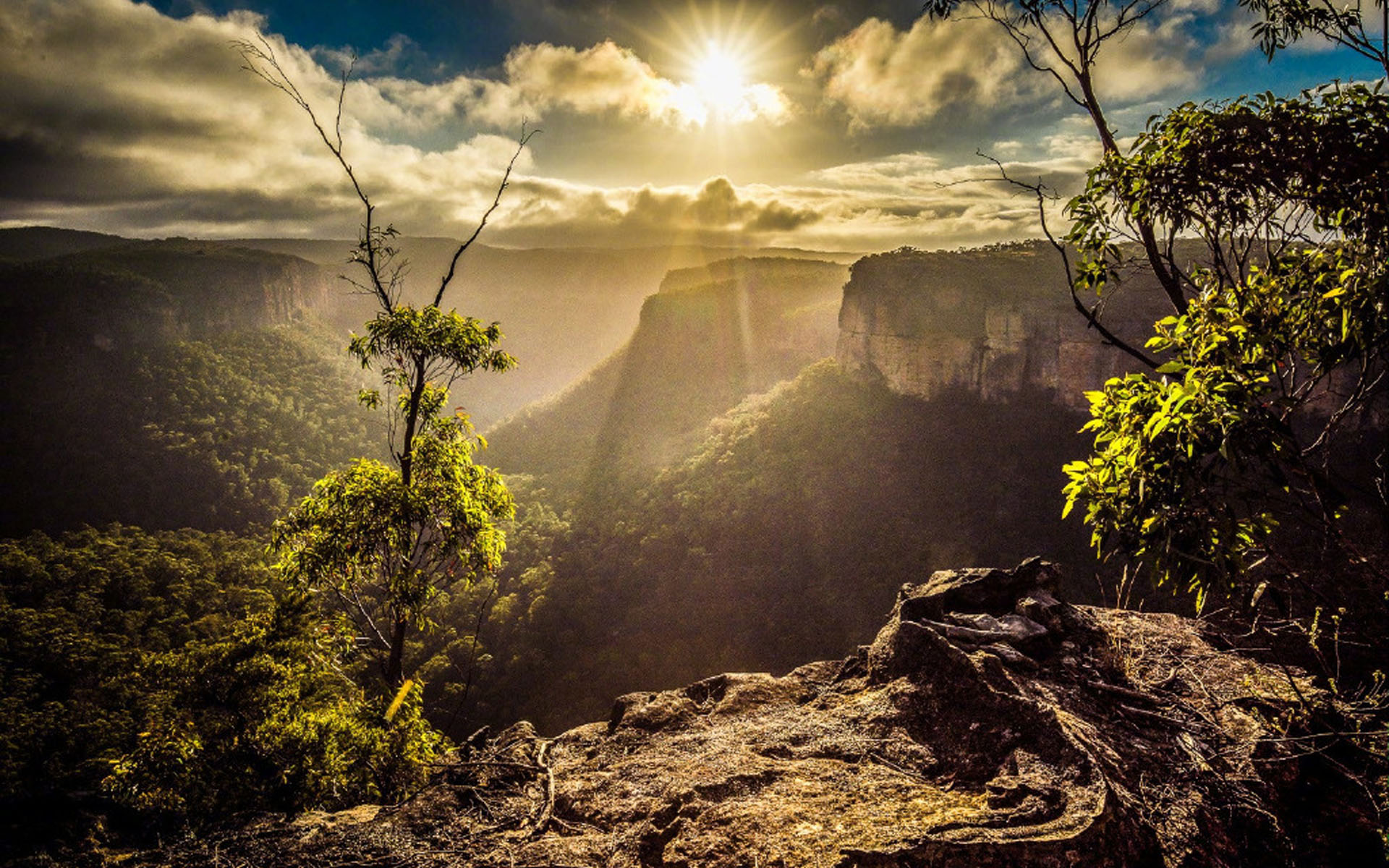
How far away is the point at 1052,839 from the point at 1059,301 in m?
48.8

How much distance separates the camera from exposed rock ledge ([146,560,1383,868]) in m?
3.57

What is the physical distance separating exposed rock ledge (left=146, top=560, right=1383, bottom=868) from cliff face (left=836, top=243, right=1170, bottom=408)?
131ft

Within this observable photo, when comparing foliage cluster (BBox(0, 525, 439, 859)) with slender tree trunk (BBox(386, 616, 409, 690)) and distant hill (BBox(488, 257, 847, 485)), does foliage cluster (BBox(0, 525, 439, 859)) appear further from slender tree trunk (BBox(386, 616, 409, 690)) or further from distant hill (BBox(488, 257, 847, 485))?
distant hill (BBox(488, 257, 847, 485))

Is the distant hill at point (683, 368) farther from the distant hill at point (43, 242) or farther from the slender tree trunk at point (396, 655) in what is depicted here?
the distant hill at point (43, 242)

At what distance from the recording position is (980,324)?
47.7 metres

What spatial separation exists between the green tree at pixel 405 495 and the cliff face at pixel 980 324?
41437 millimetres

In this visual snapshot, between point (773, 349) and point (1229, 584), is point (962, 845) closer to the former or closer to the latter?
point (1229, 584)

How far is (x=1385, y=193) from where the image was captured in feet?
11.5

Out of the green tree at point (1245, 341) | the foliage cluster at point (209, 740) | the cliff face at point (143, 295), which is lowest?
the foliage cluster at point (209, 740)

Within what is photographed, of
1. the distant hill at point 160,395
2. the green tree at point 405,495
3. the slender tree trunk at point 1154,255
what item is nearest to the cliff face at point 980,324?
the slender tree trunk at point 1154,255

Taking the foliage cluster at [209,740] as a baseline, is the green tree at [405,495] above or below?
above

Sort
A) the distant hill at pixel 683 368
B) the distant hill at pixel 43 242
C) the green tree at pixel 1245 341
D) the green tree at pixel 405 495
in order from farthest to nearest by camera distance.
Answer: the distant hill at pixel 43 242 → the distant hill at pixel 683 368 → the green tree at pixel 405 495 → the green tree at pixel 1245 341

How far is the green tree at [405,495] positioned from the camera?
7695mm

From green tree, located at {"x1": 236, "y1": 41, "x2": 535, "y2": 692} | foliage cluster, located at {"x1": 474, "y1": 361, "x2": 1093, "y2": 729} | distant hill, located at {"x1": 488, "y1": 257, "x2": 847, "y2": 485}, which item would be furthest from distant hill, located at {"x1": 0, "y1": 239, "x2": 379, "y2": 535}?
green tree, located at {"x1": 236, "y1": 41, "x2": 535, "y2": 692}
